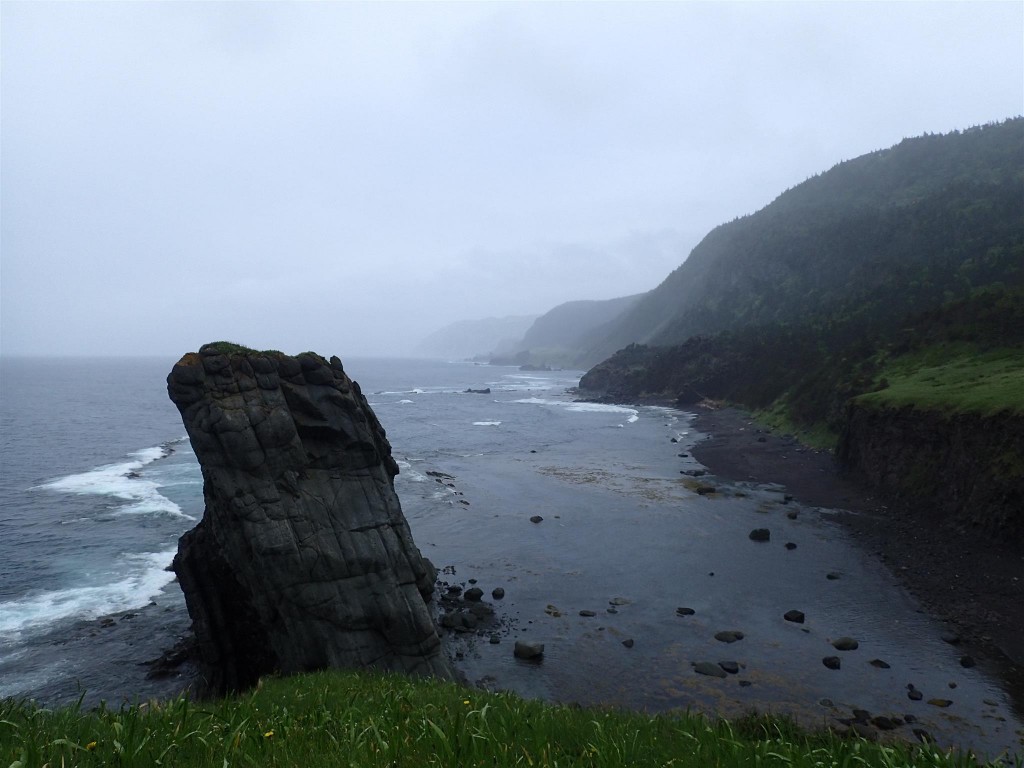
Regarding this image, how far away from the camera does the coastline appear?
2567cm

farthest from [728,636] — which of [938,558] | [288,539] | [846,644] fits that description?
[288,539]

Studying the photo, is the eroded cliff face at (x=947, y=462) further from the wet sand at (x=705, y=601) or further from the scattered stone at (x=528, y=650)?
the scattered stone at (x=528, y=650)

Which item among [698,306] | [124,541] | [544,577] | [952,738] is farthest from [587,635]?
[698,306]

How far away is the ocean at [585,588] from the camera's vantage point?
2378cm

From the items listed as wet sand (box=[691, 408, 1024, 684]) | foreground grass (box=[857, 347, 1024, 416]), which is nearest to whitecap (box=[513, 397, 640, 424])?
wet sand (box=[691, 408, 1024, 684])

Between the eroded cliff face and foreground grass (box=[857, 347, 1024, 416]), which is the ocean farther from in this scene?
foreground grass (box=[857, 347, 1024, 416])

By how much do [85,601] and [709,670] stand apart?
3364 centimetres

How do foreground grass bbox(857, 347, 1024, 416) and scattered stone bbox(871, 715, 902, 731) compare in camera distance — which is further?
foreground grass bbox(857, 347, 1024, 416)

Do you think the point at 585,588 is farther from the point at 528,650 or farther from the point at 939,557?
the point at 939,557

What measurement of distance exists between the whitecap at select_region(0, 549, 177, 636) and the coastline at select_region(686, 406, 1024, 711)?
42292 millimetres

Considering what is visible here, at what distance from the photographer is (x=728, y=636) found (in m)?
27.9

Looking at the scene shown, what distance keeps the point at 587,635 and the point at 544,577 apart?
7746mm

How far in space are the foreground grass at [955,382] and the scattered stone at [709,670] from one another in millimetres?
26437

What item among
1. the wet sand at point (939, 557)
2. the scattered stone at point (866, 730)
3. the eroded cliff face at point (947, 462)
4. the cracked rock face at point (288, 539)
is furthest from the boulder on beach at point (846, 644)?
the cracked rock face at point (288, 539)
